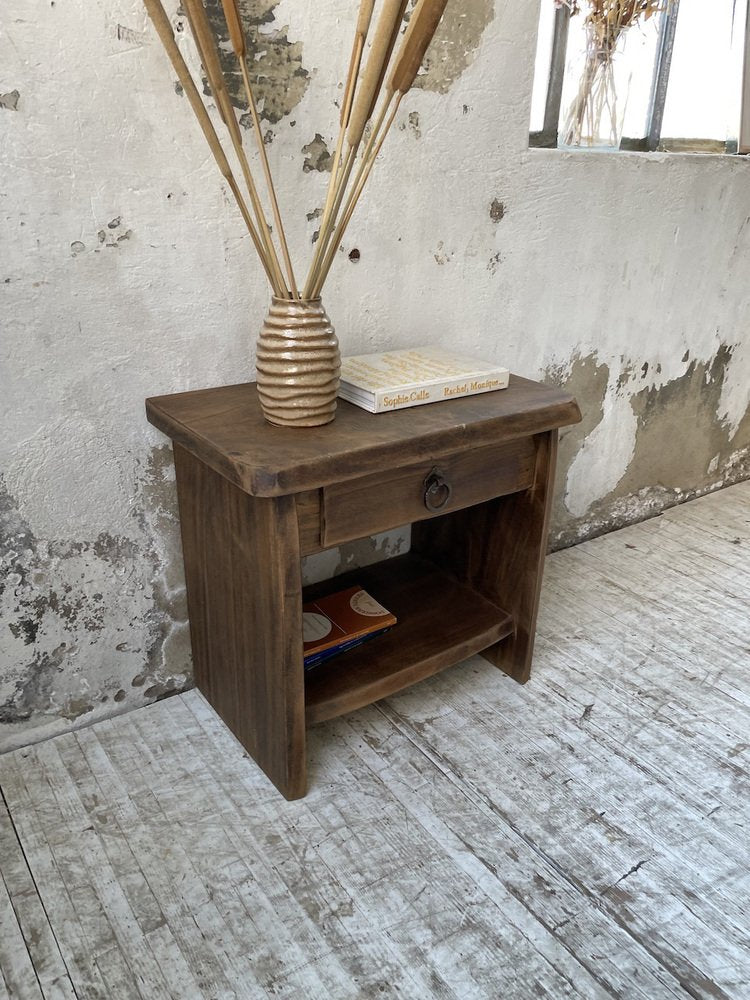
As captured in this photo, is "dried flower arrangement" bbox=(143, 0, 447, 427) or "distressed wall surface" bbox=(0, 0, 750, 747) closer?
"dried flower arrangement" bbox=(143, 0, 447, 427)

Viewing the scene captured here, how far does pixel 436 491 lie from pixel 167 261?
2.15ft

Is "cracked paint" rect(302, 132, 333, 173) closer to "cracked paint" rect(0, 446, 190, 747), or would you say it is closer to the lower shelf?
"cracked paint" rect(0, 446, 190, 747)

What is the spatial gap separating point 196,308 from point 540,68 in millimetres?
1173

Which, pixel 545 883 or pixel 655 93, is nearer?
pixel 545 883

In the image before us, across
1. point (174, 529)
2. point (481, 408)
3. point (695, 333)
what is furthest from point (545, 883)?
point (695, 333)

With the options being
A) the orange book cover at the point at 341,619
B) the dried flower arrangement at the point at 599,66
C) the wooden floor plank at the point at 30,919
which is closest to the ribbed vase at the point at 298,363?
the orange book cover at the point at 341,619

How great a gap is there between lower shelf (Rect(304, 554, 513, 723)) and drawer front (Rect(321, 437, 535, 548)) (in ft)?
1.11

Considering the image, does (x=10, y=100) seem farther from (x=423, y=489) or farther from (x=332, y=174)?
(x=423, y=489)

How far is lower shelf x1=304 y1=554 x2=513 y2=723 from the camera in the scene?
151 cm

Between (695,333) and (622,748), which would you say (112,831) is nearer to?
(622,748)

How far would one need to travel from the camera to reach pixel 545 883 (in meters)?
1.31

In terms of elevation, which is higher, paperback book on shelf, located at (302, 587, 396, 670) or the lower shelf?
paperback book on shelf, located at (302, 587, 396, 670)

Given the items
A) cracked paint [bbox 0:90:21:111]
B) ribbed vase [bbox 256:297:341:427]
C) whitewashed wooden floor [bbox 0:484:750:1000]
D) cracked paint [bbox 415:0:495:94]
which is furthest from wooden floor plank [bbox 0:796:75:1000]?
cracked paint [bbox 415:0:495:94]

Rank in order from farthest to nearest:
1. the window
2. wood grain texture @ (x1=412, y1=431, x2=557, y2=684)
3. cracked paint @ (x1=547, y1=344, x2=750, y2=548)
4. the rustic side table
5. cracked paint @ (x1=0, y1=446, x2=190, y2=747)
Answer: cracked paint @ (x1=547, y1=344, x2=750, y2=548) < the window < wood grain texture @ (x1=412, y1=431, x2=557, y2=684) < cracked paint @ (x1=0, y1=446, x2=190, y2=747) < the rustic side table
